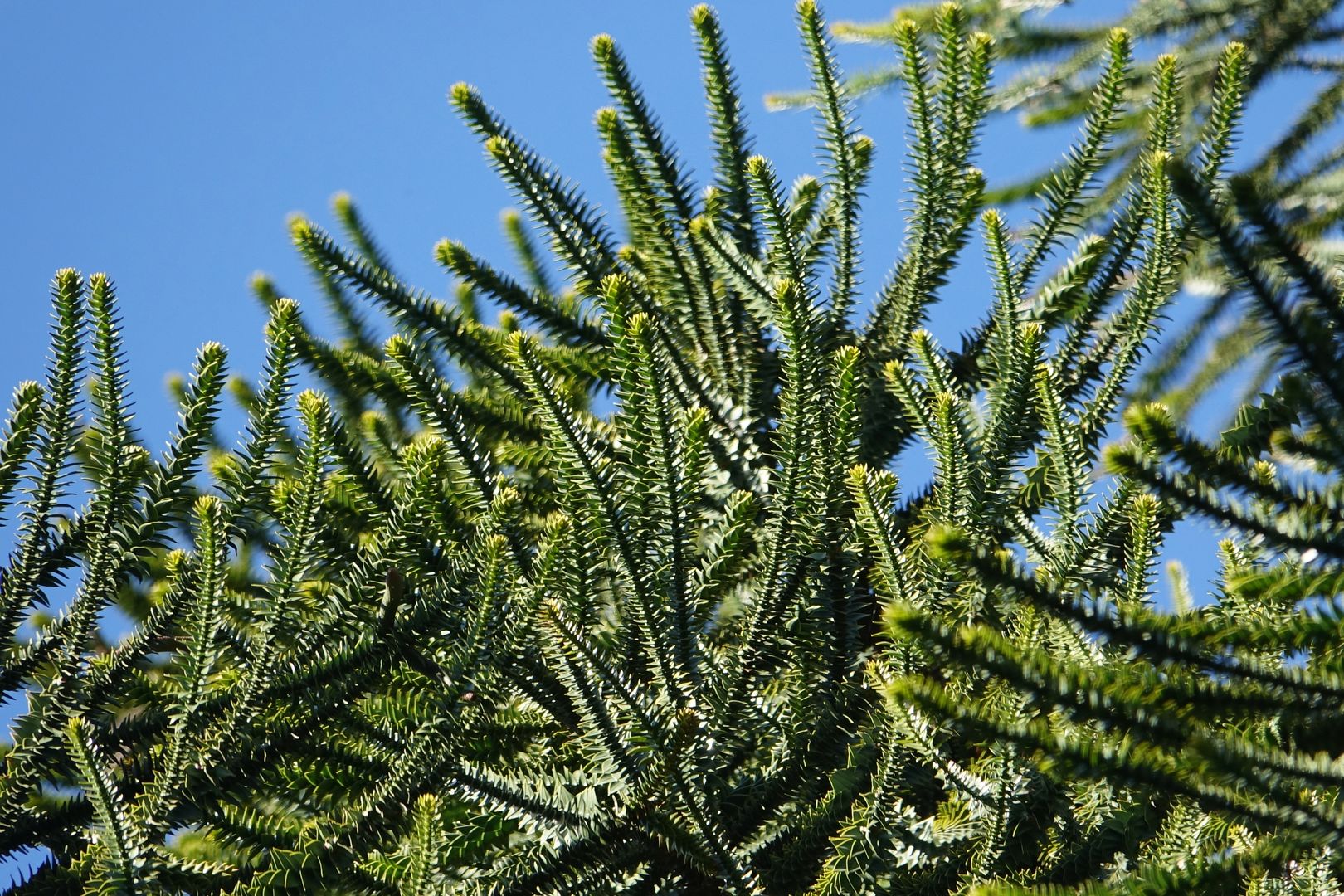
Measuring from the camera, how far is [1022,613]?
1903 millimetres

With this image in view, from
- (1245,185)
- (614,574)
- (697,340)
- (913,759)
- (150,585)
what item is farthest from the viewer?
(150,585)

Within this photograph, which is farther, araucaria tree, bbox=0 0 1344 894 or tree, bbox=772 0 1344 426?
tree, bbox=772 0 1344 426

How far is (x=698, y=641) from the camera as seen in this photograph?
2113 millimetres

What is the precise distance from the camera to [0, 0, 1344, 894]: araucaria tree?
1.44 meters

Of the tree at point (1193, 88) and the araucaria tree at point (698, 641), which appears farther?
the tree at point (1193, 88)

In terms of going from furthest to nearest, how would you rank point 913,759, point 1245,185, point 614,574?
point 614,574
point 913,759
point 1245,185

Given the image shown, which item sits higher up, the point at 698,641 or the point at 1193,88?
the point at 1193,88

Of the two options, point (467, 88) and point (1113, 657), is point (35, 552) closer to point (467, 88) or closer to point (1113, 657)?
point (467, 88)

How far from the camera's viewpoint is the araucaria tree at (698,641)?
4.74 ft

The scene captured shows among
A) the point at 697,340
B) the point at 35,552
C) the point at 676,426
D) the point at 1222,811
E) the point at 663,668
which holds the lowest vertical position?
the point at 1222,811

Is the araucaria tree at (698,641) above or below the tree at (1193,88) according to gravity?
below

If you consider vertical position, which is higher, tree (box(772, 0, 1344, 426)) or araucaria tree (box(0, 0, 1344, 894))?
tree (box(772, 0, 1344, 426))

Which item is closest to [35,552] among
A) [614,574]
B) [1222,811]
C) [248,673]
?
[248,673]

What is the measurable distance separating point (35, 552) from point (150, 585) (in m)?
1.37
